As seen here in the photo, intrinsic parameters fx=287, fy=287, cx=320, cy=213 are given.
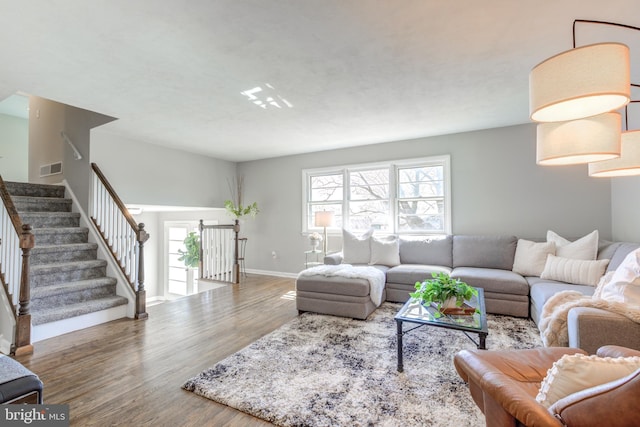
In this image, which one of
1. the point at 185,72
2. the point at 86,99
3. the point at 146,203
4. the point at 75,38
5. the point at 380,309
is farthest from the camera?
the point at 146,203

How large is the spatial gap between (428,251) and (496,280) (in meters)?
1.06

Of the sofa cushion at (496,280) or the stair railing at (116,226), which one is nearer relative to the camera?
the sofa cushion at (496,280)

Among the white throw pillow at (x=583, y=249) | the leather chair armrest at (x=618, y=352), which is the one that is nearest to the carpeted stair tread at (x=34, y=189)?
the leather chair armrest at (x=618, y=352)

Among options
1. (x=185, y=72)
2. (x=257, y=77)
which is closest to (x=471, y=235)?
(x=257, y=77)

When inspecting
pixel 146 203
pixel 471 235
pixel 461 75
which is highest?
pixel 461 75

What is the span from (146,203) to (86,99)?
2.10 metres

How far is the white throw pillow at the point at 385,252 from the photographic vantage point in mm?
4277

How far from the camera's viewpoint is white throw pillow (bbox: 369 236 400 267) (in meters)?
4.28

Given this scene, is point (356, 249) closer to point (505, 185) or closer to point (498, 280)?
point (498, 280)

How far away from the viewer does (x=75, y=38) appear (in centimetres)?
210

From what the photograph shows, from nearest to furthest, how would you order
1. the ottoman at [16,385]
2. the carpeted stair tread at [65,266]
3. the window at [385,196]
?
the ottoman at [16,385] → the carpeted stair tread at [65,266] → the window at [385,196]

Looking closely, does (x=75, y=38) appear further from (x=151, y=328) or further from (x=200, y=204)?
(x=200, y=204)

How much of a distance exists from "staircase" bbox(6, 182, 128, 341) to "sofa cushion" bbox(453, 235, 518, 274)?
4464 mm

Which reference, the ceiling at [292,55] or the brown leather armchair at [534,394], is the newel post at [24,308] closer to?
the ceiling at [292,55]
